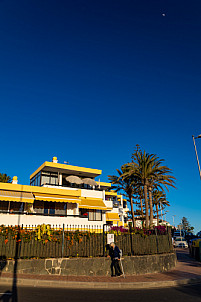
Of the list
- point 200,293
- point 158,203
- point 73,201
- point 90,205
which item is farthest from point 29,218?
point 158,203

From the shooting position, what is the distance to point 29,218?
21.5 m

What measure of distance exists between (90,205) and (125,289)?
16.6 metres

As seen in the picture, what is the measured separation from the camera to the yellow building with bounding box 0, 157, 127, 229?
21.4 meters

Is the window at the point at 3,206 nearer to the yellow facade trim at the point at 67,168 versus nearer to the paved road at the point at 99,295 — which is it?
the yellow facade trim at the point at 67,168

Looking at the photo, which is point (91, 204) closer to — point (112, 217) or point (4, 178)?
point (112, 217)

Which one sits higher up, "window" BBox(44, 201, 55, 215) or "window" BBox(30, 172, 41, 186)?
"window" BBox(30, 172, 41, 186)

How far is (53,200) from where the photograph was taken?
23.5 m

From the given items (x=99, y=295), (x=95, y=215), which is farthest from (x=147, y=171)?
(x=99, y=295)

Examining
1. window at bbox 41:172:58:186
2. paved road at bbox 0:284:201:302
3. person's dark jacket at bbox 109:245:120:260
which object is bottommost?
paved road at bbox 0:284:201:302

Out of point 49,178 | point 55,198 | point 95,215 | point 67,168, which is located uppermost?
point 67,168

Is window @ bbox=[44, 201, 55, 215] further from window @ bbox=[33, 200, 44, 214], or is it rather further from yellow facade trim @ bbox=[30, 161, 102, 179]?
yellow facade trim @ bbox=[30, 161, 102, 179]

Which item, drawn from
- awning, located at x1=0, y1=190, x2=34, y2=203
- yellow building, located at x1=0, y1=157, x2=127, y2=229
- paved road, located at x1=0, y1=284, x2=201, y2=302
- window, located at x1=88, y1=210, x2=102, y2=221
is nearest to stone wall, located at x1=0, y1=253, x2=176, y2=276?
paved road, located at x1=0, y1=284, x2=201, y2=302

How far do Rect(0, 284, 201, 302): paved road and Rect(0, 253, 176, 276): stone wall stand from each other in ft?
8.61

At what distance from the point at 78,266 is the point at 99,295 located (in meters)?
3.84
